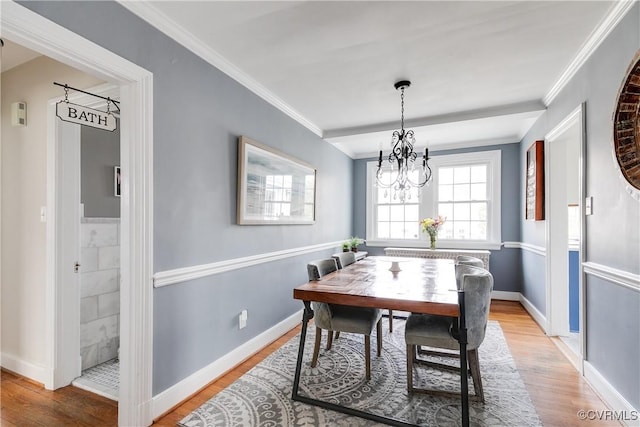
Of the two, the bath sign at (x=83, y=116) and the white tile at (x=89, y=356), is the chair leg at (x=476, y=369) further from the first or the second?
the white tile at (x=89, y=356)

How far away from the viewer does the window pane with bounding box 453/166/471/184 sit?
499 cm

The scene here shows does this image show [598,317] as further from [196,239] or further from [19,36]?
[19,36]

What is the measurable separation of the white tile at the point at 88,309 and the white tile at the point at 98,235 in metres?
0.47

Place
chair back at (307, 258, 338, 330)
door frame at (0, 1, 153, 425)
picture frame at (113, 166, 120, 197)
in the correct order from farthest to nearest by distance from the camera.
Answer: picture frame at (113, 166, 120, 197) < chair back at (307, 258, 338, 330) < door frame at (0, 1, 153, 425)

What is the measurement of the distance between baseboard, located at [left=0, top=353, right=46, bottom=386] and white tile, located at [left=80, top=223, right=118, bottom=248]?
0.95 metres

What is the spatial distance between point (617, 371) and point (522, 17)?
2.30 m

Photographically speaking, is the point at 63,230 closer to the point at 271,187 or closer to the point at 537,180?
the point at 271,187

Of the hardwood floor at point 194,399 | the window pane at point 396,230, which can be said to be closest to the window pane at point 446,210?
the window pane at point 396,230

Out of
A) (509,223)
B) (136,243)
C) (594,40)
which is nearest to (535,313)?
(509,223)

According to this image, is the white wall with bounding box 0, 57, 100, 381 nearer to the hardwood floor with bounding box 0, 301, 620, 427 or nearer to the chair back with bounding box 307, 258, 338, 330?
the hardwood floor with bounding box 0, 301, 620, 427

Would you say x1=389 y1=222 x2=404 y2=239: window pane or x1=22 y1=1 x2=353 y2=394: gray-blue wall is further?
x1=389 y1=222 x2=404 y2=239: window pane

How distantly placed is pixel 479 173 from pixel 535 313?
224cm

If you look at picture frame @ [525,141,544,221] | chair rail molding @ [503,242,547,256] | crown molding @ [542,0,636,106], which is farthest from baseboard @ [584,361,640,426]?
crown molding @ [542,0,636,106]

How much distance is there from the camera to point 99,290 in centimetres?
267
